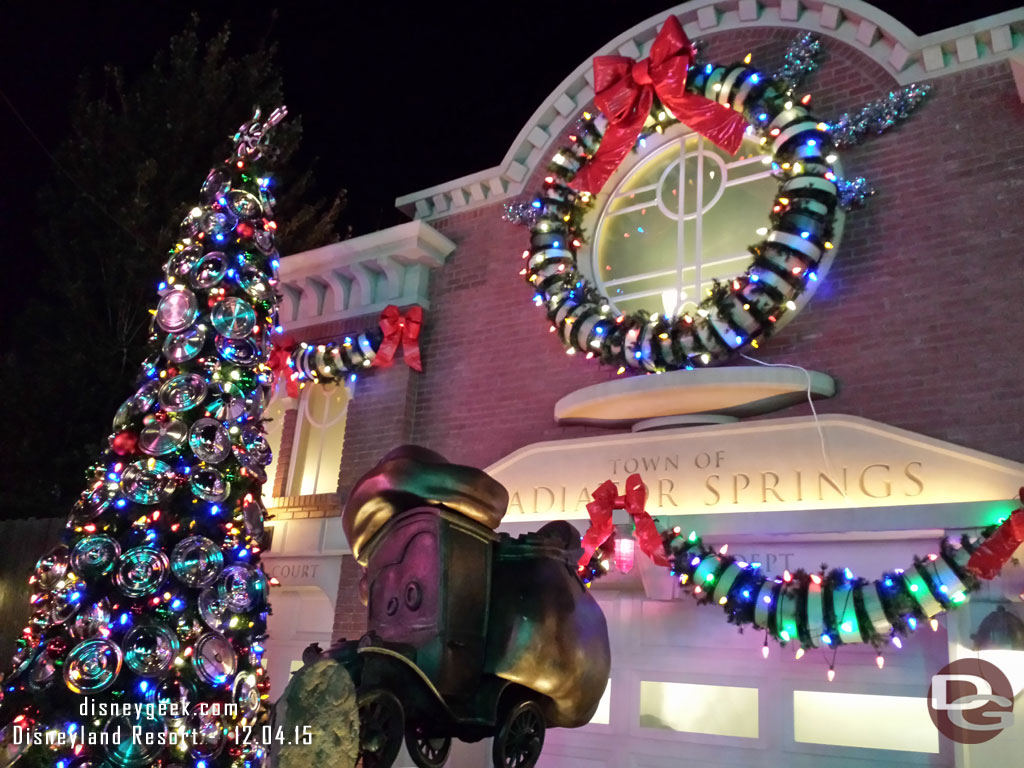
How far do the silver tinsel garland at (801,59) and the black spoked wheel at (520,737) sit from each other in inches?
218

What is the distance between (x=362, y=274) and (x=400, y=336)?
39.4 inches

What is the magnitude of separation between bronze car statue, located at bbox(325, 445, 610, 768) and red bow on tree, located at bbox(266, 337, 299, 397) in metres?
5.51

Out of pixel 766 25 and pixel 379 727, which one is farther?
pixel 766 25

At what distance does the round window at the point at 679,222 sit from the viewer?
680cm

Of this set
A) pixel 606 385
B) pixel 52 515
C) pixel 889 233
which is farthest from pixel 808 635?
pixel 52 515

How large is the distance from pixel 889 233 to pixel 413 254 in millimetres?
4431

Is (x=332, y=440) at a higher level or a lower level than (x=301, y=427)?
lower

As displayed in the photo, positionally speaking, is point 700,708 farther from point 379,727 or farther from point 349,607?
point 379,727

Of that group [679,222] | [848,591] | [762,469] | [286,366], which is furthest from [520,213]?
[848,591]

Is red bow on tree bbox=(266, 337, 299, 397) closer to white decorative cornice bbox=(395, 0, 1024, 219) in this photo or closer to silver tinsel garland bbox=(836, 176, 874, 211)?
white decorative cornice bbox=(395, 0, 1024, 219)

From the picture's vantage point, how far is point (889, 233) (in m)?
6.09

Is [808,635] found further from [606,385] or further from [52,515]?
[52,515]

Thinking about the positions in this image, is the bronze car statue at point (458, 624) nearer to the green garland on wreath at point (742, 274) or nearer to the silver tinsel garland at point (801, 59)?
the green garland on wreath at point (742, 274)

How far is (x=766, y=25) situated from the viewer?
6906 mm
